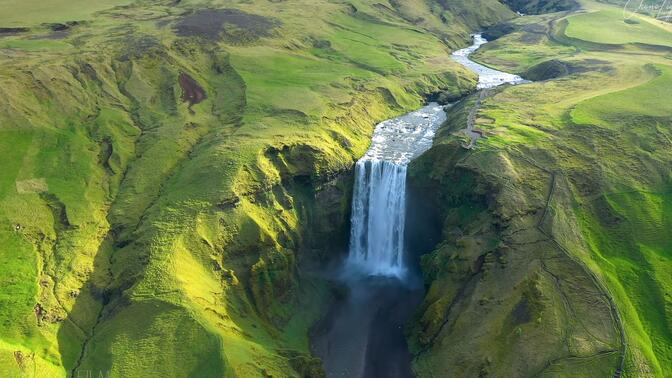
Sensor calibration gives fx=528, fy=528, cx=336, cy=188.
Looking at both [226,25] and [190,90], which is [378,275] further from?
[226,25]

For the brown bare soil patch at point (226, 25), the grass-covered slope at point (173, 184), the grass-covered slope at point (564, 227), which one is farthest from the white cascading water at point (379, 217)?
the brown bare soil patch at point (226, 25)

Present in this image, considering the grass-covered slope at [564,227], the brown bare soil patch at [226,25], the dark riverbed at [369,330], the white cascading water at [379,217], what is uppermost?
the brown bare soil patch at [226,25]

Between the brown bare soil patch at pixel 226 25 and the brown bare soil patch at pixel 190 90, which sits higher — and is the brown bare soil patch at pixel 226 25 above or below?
above

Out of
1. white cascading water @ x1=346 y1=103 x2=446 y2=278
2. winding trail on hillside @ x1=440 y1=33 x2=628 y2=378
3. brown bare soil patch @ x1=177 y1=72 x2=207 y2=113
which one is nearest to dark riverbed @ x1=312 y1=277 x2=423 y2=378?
white cascading water @ x1=346 y1=103 x2=446 y2=278

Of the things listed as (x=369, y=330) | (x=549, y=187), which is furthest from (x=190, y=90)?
(x=549, y=187)

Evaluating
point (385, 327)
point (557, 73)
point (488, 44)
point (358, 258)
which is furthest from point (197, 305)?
point (488, 44)

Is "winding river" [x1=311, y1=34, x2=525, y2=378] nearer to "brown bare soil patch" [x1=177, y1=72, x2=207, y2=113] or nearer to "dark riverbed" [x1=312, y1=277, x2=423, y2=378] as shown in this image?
"dark riverbed" [x1=312, y1=277, x2=423, y2=378]

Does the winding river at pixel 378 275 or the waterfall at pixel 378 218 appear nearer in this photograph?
the winding river at pixel 378 275

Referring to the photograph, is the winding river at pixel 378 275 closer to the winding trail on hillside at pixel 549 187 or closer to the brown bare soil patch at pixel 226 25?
the winding trail on hillside at pixel 549 187

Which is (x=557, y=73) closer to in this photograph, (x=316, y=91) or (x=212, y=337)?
(x=316, y=91)
